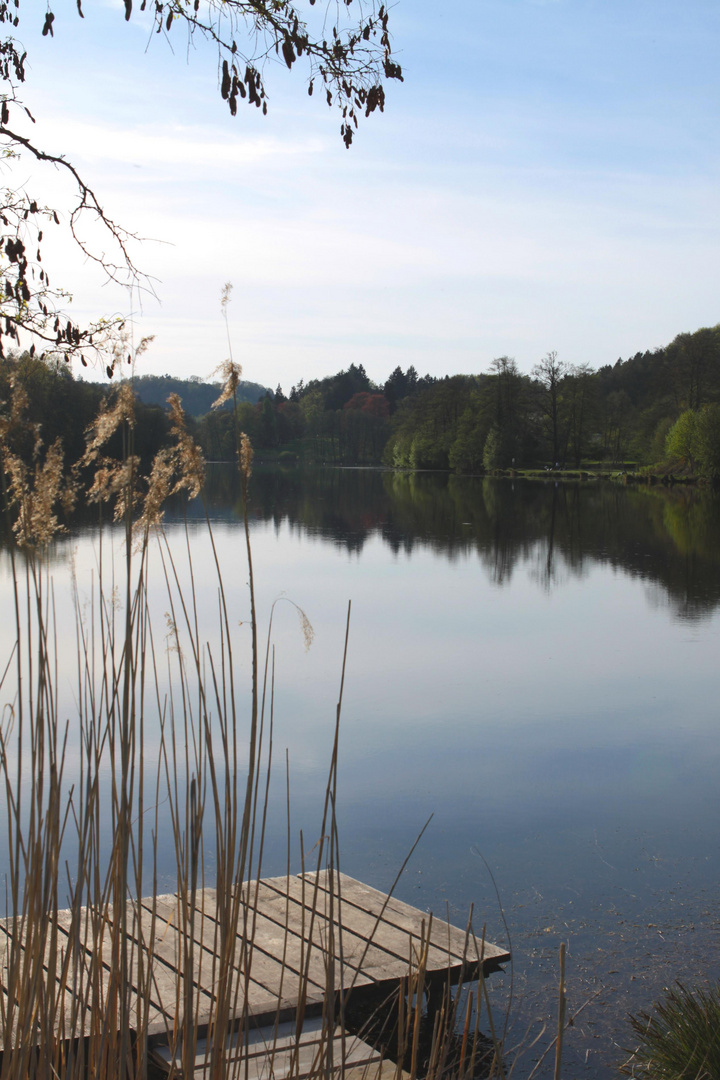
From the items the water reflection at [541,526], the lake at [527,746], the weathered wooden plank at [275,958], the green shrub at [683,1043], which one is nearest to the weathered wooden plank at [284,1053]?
the weathered wooden plank at [275,958]

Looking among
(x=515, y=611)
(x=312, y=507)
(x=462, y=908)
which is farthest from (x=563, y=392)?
(x=462, y=908)

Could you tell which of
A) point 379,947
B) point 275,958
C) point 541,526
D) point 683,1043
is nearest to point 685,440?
point 541,526

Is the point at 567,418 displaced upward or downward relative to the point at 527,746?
upward

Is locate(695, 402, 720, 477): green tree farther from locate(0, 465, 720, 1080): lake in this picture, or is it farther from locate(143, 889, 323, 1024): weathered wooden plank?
locate(143, 889, 323, 1024): weathered wooden plank

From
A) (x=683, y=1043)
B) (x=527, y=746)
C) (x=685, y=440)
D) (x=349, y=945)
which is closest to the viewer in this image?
(x=683, y=1043)

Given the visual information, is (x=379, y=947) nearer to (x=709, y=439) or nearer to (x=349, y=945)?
(x=349, y=945)

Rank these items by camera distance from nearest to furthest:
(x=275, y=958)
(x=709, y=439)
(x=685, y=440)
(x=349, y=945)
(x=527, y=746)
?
(x=275, y=958) < (x=349, y=945) < (x=527, y=746) < (x=709, y=439) < (x=685, y=440)

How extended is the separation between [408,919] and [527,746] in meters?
3.30

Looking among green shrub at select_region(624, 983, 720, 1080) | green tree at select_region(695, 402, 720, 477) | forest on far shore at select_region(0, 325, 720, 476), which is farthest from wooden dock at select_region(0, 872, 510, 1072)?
green tree at select_region(695, 402, 720, 477)

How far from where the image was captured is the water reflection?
15.3m

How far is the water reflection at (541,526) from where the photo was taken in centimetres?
1528

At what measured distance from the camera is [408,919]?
3.43 metres

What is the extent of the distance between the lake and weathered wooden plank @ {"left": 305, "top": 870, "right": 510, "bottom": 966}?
9.5 inches

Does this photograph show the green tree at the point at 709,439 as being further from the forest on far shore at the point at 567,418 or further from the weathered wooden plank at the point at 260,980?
the weathered wooden plank at the point at 260,980
